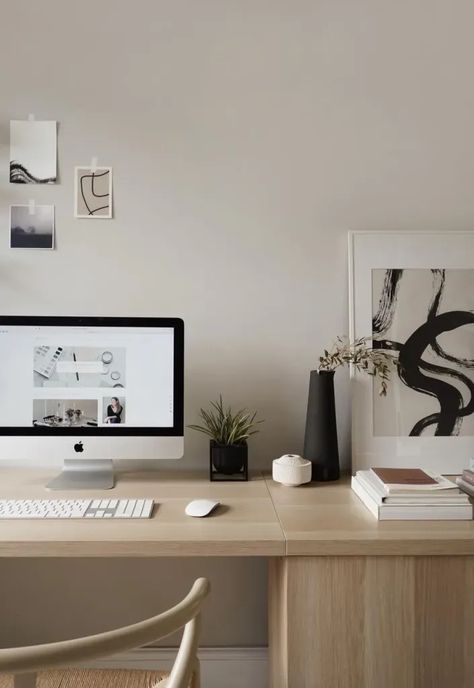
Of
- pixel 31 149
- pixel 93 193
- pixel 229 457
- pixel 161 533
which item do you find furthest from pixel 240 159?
pixel 161 533

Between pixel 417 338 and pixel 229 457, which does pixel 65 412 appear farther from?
pixel 417 338

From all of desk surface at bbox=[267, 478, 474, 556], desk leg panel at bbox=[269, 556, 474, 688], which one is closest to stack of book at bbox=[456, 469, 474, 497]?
desk surface at bbox=[267, 478, 474, 556]

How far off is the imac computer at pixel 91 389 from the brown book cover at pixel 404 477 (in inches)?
22.0

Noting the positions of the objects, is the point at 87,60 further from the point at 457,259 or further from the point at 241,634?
the point at 241,634

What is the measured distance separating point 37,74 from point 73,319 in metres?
0.85

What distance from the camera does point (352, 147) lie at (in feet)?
6.28

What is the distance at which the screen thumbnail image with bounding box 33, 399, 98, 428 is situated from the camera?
166cm

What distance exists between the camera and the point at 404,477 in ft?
4.91

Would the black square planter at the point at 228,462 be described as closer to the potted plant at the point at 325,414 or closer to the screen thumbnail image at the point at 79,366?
the potted plant at the point at 325,414

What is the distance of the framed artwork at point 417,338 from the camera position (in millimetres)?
1857

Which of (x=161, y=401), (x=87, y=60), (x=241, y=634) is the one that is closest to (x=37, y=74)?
(x=87, y=60)

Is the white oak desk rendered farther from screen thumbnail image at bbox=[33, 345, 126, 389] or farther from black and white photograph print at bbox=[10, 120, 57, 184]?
black and white photograph print at bbox=[10, 120, 57, 184]

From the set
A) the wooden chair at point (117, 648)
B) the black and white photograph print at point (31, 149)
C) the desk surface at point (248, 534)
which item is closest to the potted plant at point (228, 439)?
the desk surface at point (248, 534)

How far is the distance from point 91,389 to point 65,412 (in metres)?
0.10
